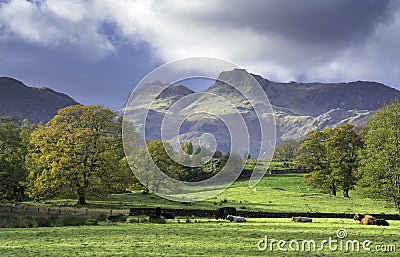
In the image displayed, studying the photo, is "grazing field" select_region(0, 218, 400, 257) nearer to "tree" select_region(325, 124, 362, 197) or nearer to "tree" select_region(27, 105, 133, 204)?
"tree" select_region(27, 105, 133, 204)

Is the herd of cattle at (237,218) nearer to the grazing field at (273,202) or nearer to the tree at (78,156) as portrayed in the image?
the grazing field at (273,202)

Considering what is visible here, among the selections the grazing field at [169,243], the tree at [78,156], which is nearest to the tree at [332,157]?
the tree at [78,156]

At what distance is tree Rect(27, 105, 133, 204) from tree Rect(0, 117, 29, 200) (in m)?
1.26

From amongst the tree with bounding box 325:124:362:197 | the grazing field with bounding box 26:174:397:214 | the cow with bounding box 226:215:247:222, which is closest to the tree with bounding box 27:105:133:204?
the grazing field with bounding box 26:174:397:214

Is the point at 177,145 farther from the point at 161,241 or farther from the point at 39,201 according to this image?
the point at 39,201

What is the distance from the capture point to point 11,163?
47.2 meters

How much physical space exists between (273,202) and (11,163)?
104 feet

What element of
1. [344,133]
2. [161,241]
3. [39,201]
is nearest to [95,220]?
[161,241]

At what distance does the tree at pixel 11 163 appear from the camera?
4569cm

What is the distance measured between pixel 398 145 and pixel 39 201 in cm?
4137

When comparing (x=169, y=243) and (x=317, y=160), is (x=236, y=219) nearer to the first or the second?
(x=169, y=243)

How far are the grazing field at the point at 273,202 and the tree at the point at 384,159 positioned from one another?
336 centimetres

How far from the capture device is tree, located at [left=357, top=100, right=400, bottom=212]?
4253cm

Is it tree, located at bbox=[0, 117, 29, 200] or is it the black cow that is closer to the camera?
the black cow
